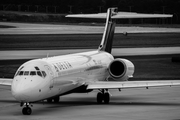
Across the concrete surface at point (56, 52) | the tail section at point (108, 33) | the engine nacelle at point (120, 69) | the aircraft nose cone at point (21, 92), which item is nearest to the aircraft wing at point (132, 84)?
the engine nacelle at point (120, 69)

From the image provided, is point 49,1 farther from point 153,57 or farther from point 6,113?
point 6,113

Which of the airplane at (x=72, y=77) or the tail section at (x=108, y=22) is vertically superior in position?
the tail section at (x=108, y=22)

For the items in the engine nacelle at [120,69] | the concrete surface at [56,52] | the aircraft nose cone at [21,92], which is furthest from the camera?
the concrete surface at [56,52]

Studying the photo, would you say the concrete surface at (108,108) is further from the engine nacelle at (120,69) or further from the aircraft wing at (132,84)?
the engine nacelle at (120,69)

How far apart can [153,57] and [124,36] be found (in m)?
33.1

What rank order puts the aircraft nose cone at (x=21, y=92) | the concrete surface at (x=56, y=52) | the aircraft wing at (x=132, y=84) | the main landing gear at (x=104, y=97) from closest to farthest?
1. the aircraft nose cone at (x=21, y=92)
2. the aircraft wing at (x=132, y=84)
3. the main landing gear at (x=104, y=97)
4. the concrete surface at (x=56, y=52)

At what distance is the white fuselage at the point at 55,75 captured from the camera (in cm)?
2267

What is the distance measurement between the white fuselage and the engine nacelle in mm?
744

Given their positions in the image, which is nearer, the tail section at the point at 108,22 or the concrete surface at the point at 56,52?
the tail section at the point at 108,22

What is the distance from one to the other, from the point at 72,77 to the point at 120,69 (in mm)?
4185

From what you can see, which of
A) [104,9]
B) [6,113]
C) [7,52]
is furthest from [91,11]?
[6,113]

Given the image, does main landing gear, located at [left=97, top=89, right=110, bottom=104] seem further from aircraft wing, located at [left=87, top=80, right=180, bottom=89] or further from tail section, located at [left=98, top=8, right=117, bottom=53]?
tail section, located at [left=98, top=8, right=117, bottom=53]

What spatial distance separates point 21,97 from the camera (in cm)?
2227

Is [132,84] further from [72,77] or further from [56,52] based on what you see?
[56,52]
